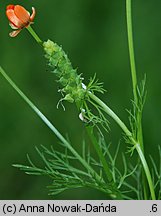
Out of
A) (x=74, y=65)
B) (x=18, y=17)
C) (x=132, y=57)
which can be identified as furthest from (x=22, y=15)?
(x=74, y=65)

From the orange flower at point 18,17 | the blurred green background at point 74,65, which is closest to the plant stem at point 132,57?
the orange flower at point 18,17

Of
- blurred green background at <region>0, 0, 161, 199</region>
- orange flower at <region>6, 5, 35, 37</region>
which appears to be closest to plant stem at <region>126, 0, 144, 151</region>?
orange flower at <region>6, 5, 35, 37</region>

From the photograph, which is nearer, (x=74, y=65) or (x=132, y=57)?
(x=132, y=57)

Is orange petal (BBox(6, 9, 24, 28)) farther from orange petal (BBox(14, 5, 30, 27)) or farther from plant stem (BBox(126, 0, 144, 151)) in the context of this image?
plant stem (BBox(126, 0, 144, 151))

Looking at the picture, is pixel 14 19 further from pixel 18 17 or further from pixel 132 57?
pixel 132 57

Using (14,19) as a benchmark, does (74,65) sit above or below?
above

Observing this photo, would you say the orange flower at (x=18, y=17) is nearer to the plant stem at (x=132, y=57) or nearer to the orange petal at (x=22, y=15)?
the orange petal at (x=22, y=15)
